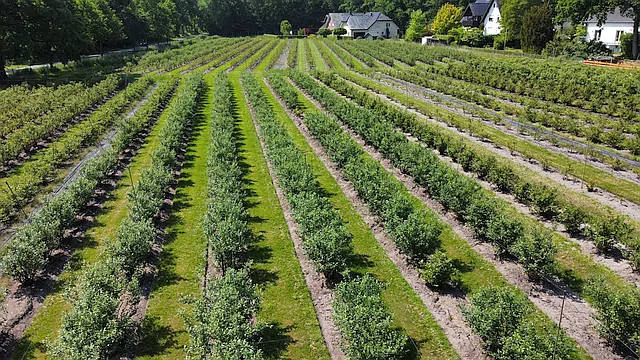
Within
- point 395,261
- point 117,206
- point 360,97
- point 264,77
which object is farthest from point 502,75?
point 117,206

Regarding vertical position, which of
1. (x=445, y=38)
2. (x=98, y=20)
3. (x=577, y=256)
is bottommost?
(x=577, y=256)

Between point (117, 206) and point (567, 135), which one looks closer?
point (117, 206)

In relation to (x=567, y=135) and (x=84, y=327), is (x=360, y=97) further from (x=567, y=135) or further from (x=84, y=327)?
(x=84, y=327)

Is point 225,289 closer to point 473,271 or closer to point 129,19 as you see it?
point 473,271

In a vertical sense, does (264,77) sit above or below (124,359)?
above

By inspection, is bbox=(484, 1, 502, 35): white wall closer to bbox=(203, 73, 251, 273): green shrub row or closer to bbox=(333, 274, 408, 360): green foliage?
bbox=(203, 73, 251, 273): green shrub row

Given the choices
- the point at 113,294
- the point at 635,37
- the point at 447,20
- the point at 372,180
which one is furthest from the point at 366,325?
the point at 447,20

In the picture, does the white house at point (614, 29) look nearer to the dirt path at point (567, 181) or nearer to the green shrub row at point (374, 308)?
the dirt path at point (567, 181)
